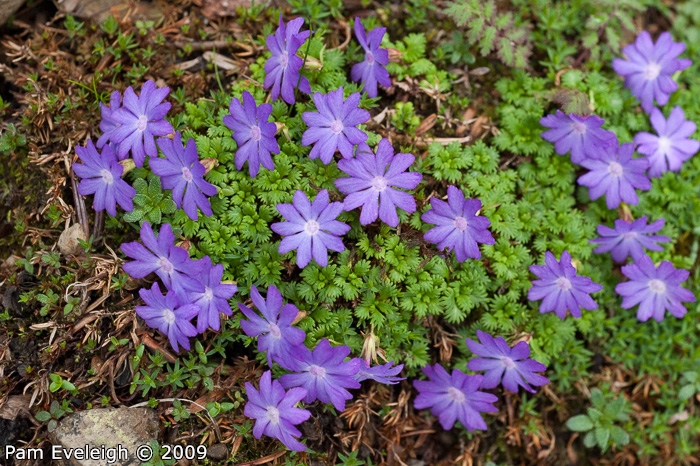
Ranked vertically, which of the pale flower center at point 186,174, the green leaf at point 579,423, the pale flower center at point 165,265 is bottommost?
the green leaf at point 579,423

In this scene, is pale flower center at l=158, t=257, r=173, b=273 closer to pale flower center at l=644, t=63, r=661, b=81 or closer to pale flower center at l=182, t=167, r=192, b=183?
pale flower center at l=182, t=167, r=192, b=183

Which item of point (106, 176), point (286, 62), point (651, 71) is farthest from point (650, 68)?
point (106, 176)

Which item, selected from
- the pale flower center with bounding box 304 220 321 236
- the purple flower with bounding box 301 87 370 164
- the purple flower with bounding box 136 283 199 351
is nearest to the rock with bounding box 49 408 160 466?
the purple flower with bounding box 136 283 199 351

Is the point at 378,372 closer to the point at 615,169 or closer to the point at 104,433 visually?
the point at 104,433

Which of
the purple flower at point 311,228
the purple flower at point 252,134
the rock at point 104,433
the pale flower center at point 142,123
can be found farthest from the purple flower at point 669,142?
the rock at point 104,433

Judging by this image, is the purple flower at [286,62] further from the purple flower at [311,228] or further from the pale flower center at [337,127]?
the purple flower at [311,228]

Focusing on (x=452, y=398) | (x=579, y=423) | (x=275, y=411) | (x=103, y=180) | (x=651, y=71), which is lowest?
(x=579, y=423)
